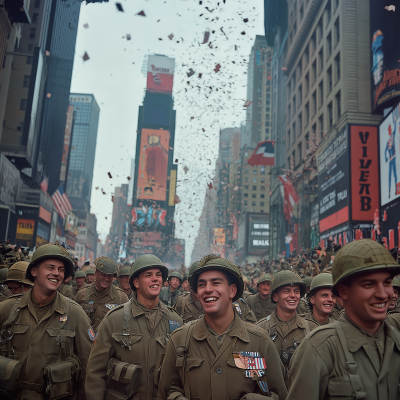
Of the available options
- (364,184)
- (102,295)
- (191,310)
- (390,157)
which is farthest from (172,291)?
(364,184)

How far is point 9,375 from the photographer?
3.93 m

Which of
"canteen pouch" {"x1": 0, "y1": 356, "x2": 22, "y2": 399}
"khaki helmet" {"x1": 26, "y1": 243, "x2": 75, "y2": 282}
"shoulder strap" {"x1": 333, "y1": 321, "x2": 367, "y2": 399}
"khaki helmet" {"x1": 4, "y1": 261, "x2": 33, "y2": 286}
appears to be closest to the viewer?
"shoulder strap" {"x1": 333, "y1": 321, "x2": 367, "y2": 399}

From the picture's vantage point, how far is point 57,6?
62094mm

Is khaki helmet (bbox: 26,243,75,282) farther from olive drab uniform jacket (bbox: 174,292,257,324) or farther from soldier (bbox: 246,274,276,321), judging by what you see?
soldier (bbox: 246,274,276,321)

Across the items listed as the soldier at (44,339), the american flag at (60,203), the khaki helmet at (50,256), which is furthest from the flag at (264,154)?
the soldier at (44,339)

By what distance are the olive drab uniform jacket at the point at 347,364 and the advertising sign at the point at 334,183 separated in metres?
26.8

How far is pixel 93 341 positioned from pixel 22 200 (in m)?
44.5

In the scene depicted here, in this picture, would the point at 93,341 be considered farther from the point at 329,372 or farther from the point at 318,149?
the point at 318,149

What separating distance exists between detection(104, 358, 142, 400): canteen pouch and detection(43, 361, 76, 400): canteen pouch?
1.36 ft

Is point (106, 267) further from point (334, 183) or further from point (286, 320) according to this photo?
point (334, 183)

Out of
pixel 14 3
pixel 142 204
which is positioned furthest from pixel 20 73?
pixel 142 204

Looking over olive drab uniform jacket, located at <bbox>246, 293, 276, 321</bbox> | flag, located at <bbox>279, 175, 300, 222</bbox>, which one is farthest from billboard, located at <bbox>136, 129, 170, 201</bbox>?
olive drab uniform jacket, located at <bbox>246, 293, 276, 321</bbox>

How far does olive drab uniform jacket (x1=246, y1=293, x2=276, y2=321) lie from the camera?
9.74m

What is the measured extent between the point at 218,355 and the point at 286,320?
100 inches
